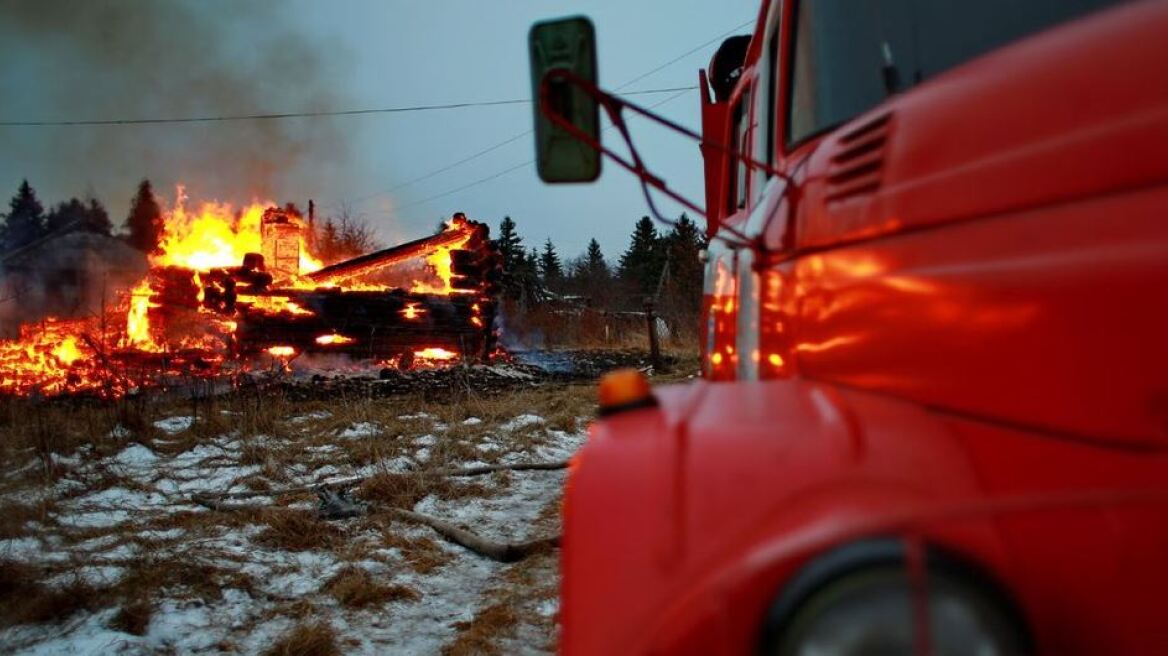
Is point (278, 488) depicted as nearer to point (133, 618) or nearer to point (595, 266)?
point (133, 618)

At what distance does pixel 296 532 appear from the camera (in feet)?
15.4

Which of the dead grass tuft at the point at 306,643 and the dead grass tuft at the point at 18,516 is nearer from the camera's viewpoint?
the dead grass tuft at the point at 306,643

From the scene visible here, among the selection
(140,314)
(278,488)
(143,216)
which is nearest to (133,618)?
(278,488)

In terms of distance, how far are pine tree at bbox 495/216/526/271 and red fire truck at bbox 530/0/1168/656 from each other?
51.2 meters

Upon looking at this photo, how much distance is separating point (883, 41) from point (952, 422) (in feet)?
3.74

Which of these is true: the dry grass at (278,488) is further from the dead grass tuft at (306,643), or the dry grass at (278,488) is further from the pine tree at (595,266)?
the pine tree at (595,266)

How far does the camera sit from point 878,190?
154 centimetres

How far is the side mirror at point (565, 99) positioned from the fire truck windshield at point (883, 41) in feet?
2.32

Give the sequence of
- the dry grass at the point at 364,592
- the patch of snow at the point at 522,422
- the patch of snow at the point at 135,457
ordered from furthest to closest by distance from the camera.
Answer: the patch of snow at the point at 522,422
the patch of snow at the point at 135,457
the dry grass at the point at 364,592

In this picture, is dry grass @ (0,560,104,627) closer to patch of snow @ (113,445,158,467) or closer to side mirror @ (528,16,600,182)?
patch of snow @ (113,445,158,467)

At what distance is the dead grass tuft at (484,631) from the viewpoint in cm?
323

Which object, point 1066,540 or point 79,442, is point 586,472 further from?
point 79,442

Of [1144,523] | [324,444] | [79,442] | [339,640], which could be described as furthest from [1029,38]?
[79,442]

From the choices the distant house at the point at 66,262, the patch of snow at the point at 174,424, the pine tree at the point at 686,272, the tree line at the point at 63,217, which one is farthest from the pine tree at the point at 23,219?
the patch of snow at the point at 174,424
